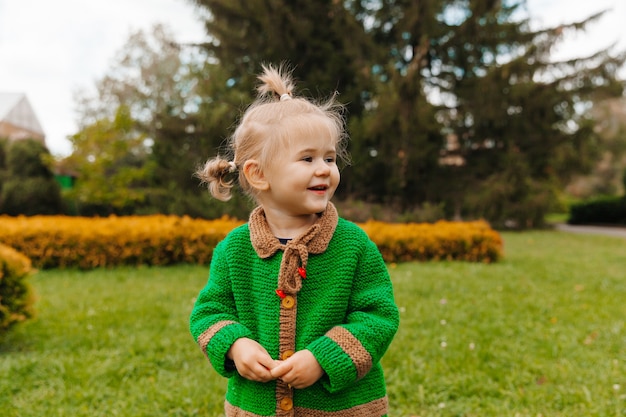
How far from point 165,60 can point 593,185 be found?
90.5 ft

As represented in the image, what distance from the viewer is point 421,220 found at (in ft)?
41.3

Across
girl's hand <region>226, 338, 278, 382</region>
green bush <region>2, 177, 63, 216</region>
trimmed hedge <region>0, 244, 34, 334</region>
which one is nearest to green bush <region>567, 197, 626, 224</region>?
green bush <region>2, 177, 63, 216</region>

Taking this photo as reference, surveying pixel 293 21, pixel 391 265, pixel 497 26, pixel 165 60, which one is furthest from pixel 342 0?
pixel 165 60

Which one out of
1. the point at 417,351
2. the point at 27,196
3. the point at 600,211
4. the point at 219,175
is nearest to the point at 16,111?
the point at 27,196

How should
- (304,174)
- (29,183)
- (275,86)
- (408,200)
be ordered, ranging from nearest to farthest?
(304,174) → (275,86) → (29,183) → (408,200)

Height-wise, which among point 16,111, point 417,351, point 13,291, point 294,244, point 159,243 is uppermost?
point 16,111

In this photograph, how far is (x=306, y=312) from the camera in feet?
5.19

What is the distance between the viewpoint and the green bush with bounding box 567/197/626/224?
68.4 feet

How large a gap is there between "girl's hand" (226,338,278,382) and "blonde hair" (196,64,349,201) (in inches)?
20.9

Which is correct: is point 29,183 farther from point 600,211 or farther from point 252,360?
point 600,211

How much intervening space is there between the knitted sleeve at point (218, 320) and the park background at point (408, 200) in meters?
1.68

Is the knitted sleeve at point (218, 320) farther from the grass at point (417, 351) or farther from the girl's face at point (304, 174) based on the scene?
the grass at point (417, 351)

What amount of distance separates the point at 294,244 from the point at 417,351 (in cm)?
268

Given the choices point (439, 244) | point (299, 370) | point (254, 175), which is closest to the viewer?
point (299, 370)
